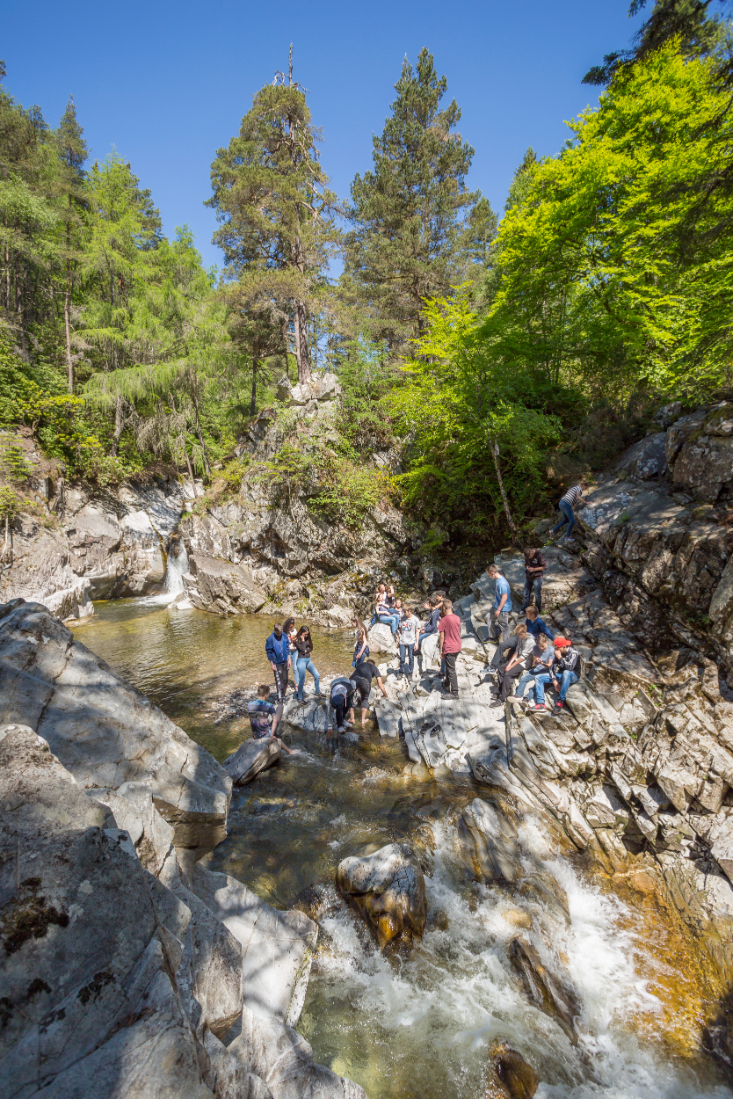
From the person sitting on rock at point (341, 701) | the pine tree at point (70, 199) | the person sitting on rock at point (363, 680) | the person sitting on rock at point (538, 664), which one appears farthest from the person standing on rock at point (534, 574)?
the pine tree at point (70, 199)

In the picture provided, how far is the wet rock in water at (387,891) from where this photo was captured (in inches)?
207

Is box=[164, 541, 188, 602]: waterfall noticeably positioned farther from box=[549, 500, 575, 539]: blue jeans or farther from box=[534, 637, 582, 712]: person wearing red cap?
box=[534, 637, 582, 712]: person wearing red cap

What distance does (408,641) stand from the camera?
34.8 ft

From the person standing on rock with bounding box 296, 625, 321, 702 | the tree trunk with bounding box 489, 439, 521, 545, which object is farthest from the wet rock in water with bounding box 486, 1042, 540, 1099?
the tree trunk with bounding box 489, 439, 521, 545

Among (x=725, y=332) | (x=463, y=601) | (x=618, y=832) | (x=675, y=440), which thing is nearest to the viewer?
(x=618, y=832)

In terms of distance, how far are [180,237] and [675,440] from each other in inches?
1277

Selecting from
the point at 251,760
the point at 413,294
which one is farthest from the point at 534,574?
the point at 413,294

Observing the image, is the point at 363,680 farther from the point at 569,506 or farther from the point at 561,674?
the point at 569,506

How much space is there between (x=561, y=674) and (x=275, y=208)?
901 inches

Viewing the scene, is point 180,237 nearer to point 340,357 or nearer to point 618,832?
point 340,357

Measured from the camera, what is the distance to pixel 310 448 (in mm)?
19391

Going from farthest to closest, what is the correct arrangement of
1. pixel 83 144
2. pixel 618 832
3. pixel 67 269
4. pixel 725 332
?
1. pixel 83 144
2. pixel 67 269
3. pixel 725 332
4. pixel 618 832

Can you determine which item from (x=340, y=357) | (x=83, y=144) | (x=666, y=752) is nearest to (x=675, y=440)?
(x=666, y=752)

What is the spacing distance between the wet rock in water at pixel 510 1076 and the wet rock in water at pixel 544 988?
26.4 inches
